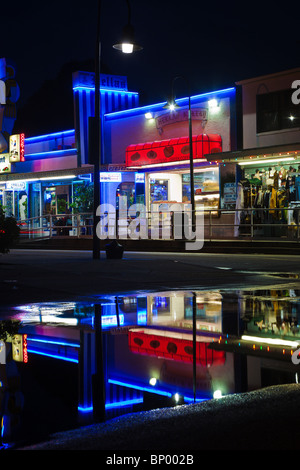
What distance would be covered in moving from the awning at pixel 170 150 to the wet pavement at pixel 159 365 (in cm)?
2046

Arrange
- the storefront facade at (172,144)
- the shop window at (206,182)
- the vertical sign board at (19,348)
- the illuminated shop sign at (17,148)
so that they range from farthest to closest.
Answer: the illuminated shop sign at (17,148)
the shop window at (206,182)
the storefront facade at (172,144)
the vertical sign board at (19,348)

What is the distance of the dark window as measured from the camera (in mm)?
29094

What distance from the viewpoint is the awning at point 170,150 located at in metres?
32.0

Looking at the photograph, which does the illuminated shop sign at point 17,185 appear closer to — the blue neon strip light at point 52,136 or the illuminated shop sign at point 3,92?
the blue neon strip light at point 52,136

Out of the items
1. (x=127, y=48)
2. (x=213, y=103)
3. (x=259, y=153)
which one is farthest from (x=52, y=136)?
(x=127, y=48)

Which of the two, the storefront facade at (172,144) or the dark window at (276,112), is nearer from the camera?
the dark window at (276,112)

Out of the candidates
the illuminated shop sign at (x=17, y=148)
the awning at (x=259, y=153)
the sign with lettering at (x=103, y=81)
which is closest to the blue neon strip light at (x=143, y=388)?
the awning at (x=259, y=153)

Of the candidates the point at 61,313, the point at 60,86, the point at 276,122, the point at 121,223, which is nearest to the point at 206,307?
the point at 61,313

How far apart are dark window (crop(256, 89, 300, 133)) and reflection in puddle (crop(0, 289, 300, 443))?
20.7 m

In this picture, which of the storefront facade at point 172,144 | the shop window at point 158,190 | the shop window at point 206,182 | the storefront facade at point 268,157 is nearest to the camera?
the storefront facade at point 268,157

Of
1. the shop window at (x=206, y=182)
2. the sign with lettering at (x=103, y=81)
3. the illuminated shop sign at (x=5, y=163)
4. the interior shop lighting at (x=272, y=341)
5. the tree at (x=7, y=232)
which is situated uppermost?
the sign with lettering at (x=103, y=81)

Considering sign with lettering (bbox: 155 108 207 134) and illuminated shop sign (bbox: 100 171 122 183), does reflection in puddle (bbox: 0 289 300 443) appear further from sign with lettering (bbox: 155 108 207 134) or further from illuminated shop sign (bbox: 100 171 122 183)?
illuminated shop sign (bbox: 100 171 122 183)
